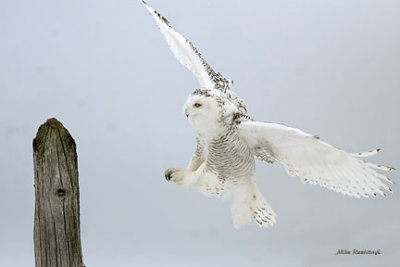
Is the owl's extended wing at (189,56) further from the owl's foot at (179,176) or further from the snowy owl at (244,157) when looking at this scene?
the owl's foot at (179,176)

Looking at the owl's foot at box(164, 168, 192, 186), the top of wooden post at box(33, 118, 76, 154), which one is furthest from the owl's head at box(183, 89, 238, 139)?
the top of wooden post at box(33, 118, 76, 154)

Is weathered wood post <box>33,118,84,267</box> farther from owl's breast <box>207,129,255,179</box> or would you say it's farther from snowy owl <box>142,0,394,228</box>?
owl's breast <box>207,129,255,179</box>

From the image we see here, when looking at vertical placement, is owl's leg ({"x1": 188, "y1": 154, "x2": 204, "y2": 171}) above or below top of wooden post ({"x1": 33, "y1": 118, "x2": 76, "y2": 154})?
above

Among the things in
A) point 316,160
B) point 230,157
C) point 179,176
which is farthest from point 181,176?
point 316,160

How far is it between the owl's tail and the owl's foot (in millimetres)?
325

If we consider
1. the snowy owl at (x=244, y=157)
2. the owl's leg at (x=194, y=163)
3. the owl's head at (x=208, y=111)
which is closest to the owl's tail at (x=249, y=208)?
the snowy owl at (x=244, y=157)

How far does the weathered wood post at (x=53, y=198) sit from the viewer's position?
8.04 ft

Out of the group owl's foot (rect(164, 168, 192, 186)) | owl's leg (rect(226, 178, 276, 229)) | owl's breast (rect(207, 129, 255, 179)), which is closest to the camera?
owl's breast (rect(207, 129, 255, 179))

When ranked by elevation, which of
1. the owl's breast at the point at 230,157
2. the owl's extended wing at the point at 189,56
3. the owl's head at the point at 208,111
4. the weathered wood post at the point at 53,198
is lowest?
the weathered wood post at the point at 53,198

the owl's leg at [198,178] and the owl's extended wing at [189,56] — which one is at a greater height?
the owl's extended wing at [189,56]

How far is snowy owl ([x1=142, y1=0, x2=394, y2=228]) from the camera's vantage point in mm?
2869

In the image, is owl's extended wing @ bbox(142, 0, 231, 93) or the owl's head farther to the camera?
owl's extended wing @ bbox(142, 0, 231, 93)

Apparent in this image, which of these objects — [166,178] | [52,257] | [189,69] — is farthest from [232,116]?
[52,257]

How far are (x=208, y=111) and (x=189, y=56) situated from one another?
98cm
